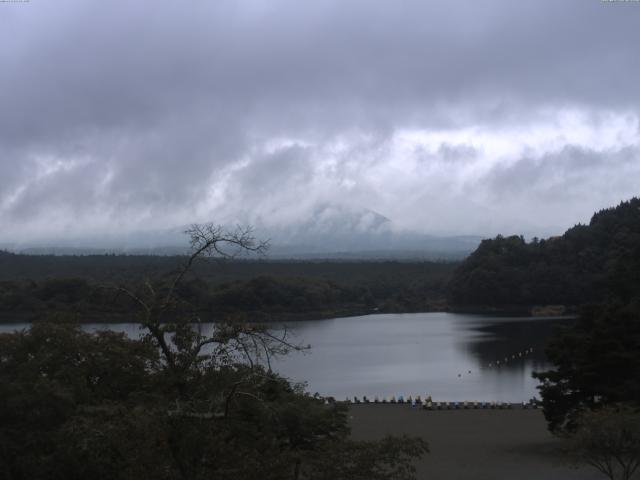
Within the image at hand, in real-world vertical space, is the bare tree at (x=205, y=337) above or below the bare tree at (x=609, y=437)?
above

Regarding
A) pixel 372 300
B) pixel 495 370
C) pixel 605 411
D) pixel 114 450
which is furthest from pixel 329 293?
pixel 114 450

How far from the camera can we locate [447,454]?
1797cm

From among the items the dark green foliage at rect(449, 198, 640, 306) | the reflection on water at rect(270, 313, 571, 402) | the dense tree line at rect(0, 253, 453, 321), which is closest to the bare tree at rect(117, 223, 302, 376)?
the reflection on water at rect(270, 313, 571, 402)

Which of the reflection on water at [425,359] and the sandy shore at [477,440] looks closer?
the sandy shore at [477,440]

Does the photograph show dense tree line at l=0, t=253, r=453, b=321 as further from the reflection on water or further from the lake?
the reflection on water

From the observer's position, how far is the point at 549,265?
260 ft

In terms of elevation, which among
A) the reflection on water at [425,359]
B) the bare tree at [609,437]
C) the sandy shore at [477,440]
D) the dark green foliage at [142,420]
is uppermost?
the dark green foliage at [142,420]

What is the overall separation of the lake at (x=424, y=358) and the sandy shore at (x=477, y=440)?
168 inches

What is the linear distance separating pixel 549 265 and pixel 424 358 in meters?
40.6

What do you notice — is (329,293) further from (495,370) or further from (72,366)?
(72,366)

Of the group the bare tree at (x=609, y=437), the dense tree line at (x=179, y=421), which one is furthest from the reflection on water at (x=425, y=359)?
the dense tree line at (x=179, y=421)

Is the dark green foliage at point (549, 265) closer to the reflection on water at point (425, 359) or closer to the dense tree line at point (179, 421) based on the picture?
the reflection on water at point (425, 359)

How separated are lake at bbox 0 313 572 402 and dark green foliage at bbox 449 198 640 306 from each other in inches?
363

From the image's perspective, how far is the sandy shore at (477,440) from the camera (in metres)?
15.9
